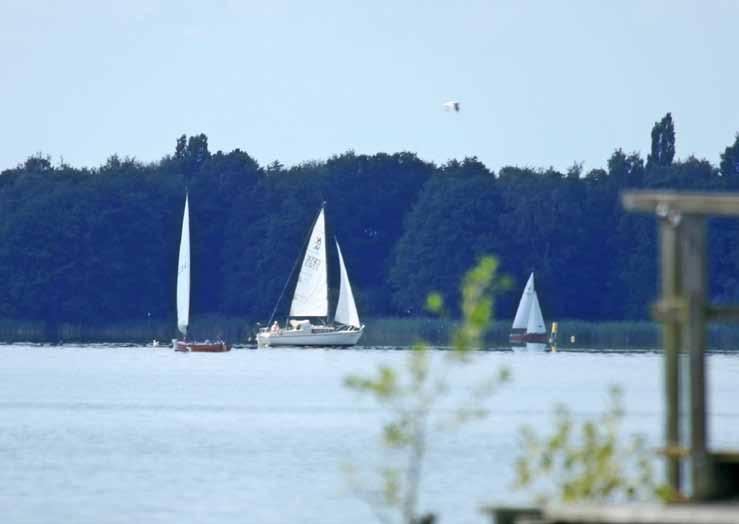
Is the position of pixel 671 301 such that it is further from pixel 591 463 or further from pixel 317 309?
pixel 317 309

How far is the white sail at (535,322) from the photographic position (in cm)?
12244

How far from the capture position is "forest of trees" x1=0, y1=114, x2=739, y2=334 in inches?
5443

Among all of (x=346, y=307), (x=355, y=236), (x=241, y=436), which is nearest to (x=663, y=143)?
(x=355, y=236)

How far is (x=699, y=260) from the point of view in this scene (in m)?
16.0

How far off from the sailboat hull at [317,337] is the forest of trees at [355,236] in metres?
23.5

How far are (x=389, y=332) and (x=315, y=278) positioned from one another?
57.7 feet

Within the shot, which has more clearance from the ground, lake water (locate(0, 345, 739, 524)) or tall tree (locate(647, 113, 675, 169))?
tall tree (locate(647, 113, 675, 169))

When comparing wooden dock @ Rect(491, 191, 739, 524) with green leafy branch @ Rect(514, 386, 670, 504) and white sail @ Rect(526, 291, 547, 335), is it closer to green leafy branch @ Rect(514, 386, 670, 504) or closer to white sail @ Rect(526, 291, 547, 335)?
green leafy branch @ Rect(514, 386, 670, 504)

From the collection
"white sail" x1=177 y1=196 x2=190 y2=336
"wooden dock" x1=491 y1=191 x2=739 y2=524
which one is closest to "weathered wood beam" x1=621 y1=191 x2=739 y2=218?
"wooden dock" x1=491 y1=191 x2=739 y2=524

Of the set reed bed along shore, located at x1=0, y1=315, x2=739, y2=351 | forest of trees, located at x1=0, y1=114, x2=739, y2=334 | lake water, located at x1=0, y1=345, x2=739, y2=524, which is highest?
forest of trees, located at x1=0, y1=114, x2=739, y2=334

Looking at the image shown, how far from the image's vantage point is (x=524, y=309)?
124 metres

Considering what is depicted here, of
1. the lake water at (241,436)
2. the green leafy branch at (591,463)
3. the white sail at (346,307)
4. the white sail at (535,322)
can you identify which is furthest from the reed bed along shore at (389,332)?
the green leafy branch at (591,463)

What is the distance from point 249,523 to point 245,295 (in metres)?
114

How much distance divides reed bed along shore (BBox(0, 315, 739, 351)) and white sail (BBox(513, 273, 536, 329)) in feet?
6.02
